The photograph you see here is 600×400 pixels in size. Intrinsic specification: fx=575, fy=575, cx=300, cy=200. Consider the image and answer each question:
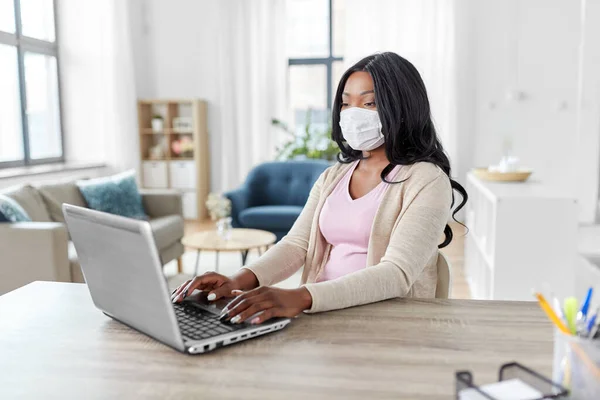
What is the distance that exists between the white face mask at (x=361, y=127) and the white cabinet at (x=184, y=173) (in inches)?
201

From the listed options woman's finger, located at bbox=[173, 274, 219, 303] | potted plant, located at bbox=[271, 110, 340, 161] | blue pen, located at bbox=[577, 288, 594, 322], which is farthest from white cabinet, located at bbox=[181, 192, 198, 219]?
blue pen, located at bbox=[577, 288, 594, 322]

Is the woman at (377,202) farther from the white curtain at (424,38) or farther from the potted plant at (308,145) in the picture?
the white curtain at (424,38)

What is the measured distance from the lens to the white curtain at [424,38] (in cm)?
591

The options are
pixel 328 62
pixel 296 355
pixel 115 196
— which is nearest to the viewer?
pixel 296 355

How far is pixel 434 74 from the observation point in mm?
5977

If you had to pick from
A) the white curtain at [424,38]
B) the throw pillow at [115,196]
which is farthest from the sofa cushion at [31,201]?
the white curtain at [424,38]

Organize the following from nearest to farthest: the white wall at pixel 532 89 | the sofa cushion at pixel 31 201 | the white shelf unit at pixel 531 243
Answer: the white shelf unit at pixel 531 243, the sofa cushion at pixel 31 201, the white wall at pixel 532 89

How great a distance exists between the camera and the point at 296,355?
883 millimetres

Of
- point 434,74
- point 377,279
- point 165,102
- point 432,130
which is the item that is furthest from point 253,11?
point 377,279

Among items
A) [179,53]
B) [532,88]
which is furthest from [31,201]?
[532,88]

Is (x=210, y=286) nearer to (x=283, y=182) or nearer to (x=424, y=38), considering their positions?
(x=283, y=182)

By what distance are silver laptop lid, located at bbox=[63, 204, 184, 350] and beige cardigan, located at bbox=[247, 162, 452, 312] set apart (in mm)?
299

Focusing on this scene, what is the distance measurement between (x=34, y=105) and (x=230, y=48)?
7.04 ft

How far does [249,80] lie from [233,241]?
3.22 metres
